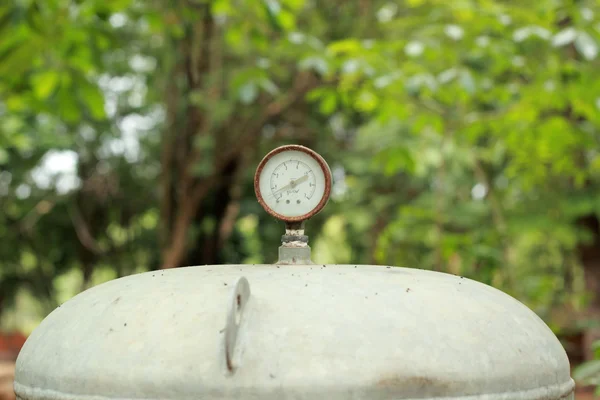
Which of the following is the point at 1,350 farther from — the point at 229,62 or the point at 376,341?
the point at 376,341

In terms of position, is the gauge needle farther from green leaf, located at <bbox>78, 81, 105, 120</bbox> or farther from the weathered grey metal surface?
green leaf, located at <bbox>78, 81, 105, 120</bbox>

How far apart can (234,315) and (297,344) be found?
158 mm

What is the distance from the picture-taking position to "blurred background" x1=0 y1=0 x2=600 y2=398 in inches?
183

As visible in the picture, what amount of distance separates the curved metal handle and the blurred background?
5.78 feet

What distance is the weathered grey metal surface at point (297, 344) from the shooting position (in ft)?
5.55

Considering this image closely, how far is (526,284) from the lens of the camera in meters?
6.55

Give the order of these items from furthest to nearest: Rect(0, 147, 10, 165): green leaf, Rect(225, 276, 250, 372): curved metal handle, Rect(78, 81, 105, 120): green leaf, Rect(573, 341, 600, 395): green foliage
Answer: Rect(0, 147, 10, 165): green leaf → Rect(78, 81, 105, 120): green leaf → Rect(573, 341, 600, 395): green foliage → Rect(225, 276, 250, 372): curved metal handle

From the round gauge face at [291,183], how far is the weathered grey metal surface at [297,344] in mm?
189

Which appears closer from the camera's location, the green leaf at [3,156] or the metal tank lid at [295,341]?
the metal tank lid at [295,341]

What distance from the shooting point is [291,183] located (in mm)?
2201

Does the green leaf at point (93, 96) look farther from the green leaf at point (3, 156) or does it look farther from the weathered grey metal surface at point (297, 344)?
the green leaf at point (3, 156)

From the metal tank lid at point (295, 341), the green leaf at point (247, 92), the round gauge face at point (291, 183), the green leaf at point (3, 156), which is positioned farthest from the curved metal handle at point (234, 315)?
the green leaf at point (3, 156)

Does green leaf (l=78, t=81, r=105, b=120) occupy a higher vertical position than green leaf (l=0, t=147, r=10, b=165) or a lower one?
higher

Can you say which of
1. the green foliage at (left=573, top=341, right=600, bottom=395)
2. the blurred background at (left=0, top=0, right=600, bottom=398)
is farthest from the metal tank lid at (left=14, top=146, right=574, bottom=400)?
the blurred background at (left=0, top=0, right=600, bottom=398)
